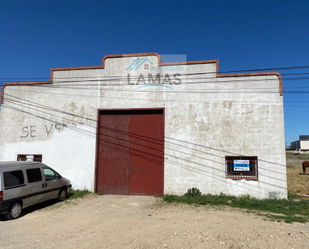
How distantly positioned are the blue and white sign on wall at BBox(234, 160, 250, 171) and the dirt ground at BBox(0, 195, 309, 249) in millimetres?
2353

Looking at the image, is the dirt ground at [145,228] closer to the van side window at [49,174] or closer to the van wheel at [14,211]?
the van wheel at [14,211]

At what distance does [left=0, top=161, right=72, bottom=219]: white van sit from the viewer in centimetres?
699

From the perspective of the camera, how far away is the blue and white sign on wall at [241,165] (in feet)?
32.9

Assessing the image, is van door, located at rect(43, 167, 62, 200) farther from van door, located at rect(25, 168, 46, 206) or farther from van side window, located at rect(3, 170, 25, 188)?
van side window, located at rect(3, 170, 25, 188)

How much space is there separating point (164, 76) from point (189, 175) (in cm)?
500

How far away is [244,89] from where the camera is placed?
1041 cm

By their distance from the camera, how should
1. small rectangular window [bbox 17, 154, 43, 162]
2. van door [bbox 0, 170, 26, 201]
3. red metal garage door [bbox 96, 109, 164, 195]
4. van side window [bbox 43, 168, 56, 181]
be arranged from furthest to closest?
small rectangular window [bbox 17, 154, 43, 162]
red metal garage door [bbox 96, 109, 164, 195]
van side window [bbox 43, 168, 56, 181]
van door [bbox 0, 170, 26, 201]

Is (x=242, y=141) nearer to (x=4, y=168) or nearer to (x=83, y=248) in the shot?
(x=83, y=248)

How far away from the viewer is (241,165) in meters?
10.1

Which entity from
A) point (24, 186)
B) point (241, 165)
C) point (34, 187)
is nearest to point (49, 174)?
point (34, 187)

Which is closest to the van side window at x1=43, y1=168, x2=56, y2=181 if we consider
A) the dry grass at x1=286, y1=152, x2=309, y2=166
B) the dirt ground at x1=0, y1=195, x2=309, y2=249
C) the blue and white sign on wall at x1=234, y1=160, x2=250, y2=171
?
the dirt ground at x1=0, y1=195, x2=309, y2=249

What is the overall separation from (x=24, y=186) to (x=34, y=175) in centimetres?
66

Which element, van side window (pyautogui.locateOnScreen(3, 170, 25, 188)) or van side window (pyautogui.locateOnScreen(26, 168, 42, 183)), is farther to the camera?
van side window (pyautogui.locateOnScreen(26, 168, 42, 183))

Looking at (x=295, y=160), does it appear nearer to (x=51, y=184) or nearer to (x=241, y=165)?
(x=241, y=165)
